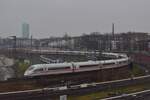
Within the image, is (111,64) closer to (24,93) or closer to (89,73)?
(89,73)

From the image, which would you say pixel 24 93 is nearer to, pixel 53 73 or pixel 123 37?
pixel 53 73

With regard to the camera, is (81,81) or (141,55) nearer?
(81,81)

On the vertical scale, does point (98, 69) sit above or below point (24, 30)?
below

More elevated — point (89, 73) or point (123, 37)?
point (123, 37)

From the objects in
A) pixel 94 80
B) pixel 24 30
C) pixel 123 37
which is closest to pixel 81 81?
pixel 94 80

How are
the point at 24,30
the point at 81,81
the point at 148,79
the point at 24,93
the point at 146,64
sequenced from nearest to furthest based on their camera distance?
the point at 24,93 → the point at 81,81 → the point at 148,79 → the point at 146,64 → the point at 24,30

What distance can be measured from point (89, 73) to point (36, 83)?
555 inches

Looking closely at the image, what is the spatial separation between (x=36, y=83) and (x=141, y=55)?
33887mm

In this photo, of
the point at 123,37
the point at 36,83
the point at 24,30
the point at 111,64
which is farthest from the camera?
the point at 24,30

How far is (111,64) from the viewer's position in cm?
5281

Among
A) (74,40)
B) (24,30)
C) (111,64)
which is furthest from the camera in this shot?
(24,30)

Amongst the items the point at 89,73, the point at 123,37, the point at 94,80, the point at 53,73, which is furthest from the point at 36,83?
the point at 123,37

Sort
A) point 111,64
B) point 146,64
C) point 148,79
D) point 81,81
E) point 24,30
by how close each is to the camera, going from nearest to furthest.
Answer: point 81,81, point 148,79, point 111,64, point 146,64, point 24,30

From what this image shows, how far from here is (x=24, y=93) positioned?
29.5 meters
